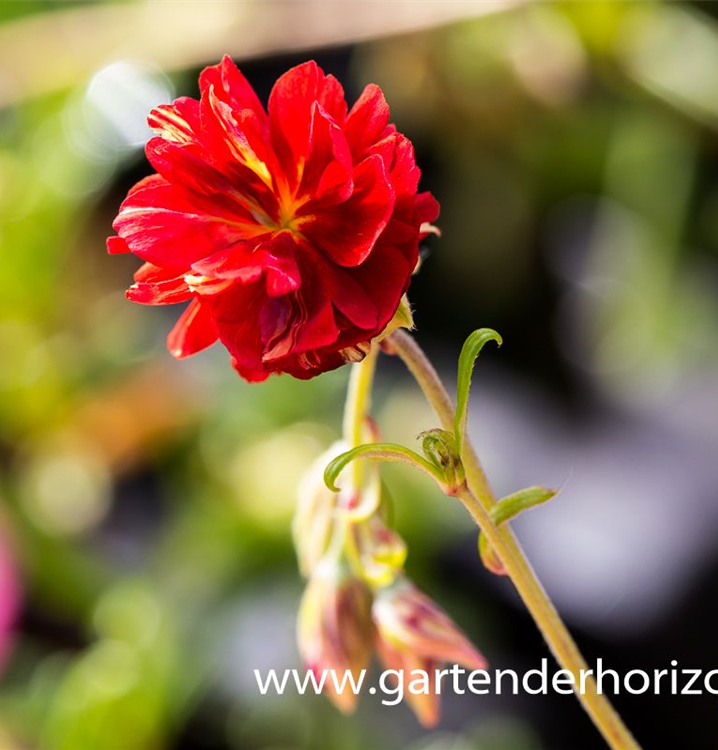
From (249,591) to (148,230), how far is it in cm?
74

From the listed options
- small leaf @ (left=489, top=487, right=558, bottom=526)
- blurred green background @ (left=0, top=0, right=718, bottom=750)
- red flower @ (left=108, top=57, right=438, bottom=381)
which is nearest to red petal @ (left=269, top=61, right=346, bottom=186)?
red flower @ (left=108, top=57, right=438, bottom=381)

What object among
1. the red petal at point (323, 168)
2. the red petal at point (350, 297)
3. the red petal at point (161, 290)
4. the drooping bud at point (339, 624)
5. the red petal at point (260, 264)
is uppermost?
the red petal at point (323, 168)

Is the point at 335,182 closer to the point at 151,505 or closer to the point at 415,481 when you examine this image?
the point at 415,481

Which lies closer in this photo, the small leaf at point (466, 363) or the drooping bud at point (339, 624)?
the small leaf at point (466, 363)

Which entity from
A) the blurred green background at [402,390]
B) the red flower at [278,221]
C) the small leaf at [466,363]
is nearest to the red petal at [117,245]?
the red flower at [278,221]

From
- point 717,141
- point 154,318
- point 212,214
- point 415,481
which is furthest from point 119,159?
point 212,214

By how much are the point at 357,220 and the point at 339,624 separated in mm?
186

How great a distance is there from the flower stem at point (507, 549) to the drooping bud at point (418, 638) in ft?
0.21

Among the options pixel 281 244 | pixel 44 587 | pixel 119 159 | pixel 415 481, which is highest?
pixel 281 244

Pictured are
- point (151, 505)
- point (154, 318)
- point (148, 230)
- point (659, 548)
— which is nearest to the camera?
point (148, 230)

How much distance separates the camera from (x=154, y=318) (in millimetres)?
1287

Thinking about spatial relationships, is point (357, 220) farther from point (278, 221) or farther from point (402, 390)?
point (402, 390)

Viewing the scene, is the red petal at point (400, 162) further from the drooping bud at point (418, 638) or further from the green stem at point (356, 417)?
the drooping bud at point (418, 638)

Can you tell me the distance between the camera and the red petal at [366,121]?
1.01 feet
